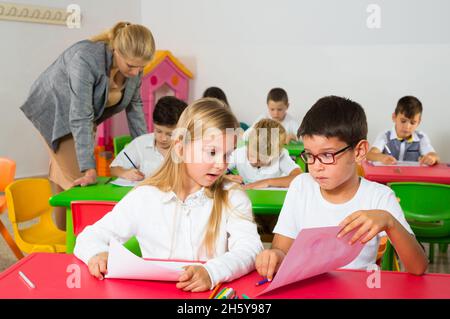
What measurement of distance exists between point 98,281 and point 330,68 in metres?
4.68

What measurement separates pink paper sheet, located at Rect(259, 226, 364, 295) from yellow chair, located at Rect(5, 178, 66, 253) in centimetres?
156

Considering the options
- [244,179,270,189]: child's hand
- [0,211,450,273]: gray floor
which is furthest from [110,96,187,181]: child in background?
[0,211,450,273]: gray floor

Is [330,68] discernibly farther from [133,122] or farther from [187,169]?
[187,169]

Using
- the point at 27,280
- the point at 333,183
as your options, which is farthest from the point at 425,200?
the point at 27,280

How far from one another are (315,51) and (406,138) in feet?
6.27

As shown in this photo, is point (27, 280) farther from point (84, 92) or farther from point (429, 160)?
point (429, 160)

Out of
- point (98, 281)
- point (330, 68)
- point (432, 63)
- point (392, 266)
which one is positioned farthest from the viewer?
point (330, 68)

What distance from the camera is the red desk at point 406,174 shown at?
2.88m

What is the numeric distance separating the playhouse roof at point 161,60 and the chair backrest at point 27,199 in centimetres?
318

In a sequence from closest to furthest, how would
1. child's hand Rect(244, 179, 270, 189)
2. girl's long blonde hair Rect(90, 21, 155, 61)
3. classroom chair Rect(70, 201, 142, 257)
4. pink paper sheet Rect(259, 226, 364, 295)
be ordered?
pink paper sheet Rect(259, 226, 364, 295) < classroom chair Rect(70, 201, 142, 257) < girl's long blonde hair Rect(90, 21, 155, 61) < child's hand Rect(244, 179, 270, 189)

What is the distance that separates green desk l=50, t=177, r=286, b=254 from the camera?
2.04m

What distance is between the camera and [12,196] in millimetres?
2381

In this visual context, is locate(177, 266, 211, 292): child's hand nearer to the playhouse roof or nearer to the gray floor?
the gray floor
